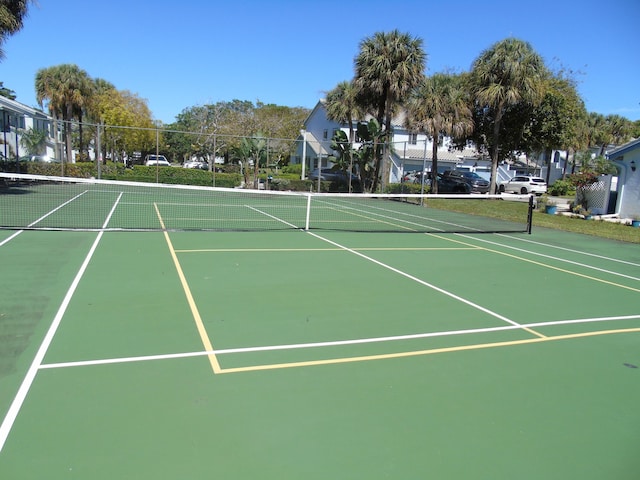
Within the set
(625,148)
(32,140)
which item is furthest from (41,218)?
(32,140)

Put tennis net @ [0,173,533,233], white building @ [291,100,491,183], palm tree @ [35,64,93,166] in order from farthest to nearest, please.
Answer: white building @ [291,100,491,183]
palm tree @ [35,64,93,166]
tennis net @ [0,173,533,233]

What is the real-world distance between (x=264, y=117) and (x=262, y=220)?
44.6m

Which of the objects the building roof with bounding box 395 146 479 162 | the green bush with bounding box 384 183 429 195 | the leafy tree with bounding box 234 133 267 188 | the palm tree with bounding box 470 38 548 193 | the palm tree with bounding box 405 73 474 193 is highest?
the palm tree with bounding box 470 38 548 193

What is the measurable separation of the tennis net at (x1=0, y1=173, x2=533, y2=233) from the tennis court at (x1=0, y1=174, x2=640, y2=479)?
3.75 m

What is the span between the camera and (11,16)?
20.5 meters

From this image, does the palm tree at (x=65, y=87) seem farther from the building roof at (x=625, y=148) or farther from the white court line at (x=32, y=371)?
the building roof at (x=625, y=148)

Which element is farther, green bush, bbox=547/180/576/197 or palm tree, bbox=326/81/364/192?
green bush, bbox=547/180/576/197

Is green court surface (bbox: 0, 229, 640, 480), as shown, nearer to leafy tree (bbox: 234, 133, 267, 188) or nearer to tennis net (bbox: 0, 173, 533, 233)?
tennis net (bbox: 0, 173, 533, 233)

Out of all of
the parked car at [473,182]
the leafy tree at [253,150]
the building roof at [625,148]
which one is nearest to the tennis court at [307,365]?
the building roof at [625,148]

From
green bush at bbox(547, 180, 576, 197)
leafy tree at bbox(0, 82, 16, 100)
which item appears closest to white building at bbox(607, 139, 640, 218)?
green bush at bbox(547, 180, 576, 197)

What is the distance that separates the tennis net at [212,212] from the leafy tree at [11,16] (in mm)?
6533

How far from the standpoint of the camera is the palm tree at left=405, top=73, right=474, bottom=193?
2819 centimetres

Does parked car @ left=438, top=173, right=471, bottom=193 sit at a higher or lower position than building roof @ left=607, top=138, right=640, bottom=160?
lower

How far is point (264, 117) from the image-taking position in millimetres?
59500
